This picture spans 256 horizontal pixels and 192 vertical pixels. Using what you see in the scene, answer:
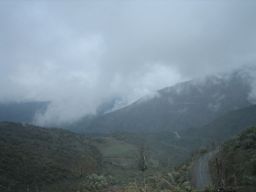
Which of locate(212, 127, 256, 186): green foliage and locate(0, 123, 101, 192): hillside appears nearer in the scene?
locate(212, 127, 256, 186): green foliage

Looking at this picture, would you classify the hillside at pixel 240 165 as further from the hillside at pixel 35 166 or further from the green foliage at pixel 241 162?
the hillside at pixel 35 166

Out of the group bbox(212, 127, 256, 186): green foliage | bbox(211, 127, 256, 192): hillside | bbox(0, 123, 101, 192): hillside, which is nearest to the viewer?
bbox(211, 127, 256, 192): hillside

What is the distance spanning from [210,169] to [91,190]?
46443 millimetres

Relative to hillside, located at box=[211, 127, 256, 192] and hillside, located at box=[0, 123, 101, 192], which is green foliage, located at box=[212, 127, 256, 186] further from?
hillside, located at box=[0, 123, 101, 192]

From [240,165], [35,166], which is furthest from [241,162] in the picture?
[35,166]

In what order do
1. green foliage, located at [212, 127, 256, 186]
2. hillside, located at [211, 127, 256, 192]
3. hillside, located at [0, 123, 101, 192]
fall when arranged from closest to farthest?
hillside, located at [211, 127, 256, 192], green foliage, located at [212, 127, 256, 186], hillside, located at [0, 123, 101, 192]

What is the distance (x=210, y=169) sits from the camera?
10875 cm

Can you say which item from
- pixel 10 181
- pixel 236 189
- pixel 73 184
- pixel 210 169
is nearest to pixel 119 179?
pixel 73 184

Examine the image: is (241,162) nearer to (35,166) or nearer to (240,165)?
(240,165)

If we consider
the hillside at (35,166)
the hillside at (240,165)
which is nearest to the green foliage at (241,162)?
the hillside at (240,165)

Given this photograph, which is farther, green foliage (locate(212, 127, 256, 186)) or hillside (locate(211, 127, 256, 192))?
green foliage (locate(212, 127, 256, 186))

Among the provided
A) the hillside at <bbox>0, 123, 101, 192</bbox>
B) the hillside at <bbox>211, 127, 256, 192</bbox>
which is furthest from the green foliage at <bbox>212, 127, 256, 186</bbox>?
Result: the hillside at <bbox>0, 123, 101, 192</bbox>

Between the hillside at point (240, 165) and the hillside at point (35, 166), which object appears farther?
the hillside at point (35, 166)

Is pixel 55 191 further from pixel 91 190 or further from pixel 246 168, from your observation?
pixel 246 168
